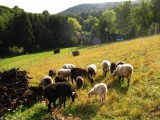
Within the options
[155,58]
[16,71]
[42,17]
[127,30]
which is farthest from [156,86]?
[42,17]

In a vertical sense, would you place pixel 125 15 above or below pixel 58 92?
above

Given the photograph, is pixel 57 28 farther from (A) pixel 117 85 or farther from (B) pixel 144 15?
(A) pixel 117 85

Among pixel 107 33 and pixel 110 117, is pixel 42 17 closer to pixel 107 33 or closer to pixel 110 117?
pixel 107 33

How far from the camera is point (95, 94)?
50.2ft

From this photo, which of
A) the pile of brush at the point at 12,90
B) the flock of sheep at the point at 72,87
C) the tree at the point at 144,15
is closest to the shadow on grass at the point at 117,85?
the flock of sheep at the point at 72,87

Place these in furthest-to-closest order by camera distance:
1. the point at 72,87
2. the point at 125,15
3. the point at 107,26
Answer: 1. the point at 107,26
2. the point at 125,15
3. the point at 72,87

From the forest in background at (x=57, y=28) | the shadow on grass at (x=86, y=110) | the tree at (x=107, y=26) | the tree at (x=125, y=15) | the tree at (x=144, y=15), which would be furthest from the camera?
the tree at (x=107, y=26)

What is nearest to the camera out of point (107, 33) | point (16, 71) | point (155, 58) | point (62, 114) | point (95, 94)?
point (62, 114)

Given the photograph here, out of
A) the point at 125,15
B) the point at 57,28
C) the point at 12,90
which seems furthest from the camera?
the point at 57,28

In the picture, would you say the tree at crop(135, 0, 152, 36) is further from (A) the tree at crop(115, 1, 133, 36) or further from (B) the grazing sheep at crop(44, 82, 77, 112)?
(B) the grazing sheep at crop(44, 82, 77, 112)

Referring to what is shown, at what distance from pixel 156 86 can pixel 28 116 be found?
8355 millimetres

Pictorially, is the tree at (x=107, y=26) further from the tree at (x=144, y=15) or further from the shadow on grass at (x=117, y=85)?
the shadow on grass at (x=117, y=85)

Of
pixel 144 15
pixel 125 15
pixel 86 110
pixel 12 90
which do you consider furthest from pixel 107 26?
pixel 86 110

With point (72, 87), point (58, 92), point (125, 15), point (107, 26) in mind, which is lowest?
point (58, 92)
